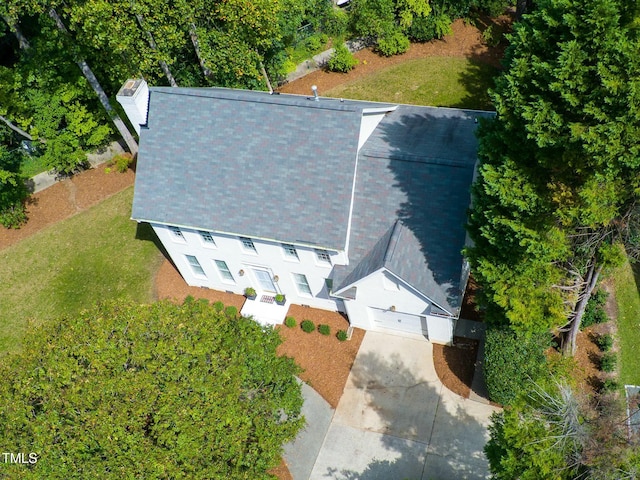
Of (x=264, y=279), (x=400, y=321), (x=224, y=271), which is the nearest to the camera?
(x=400, y=321)

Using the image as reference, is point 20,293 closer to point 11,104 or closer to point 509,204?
point 11,104

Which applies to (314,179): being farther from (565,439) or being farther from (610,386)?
(610,386)

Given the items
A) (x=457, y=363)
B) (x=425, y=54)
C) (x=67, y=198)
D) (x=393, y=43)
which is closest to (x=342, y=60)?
(x=393, y=43)

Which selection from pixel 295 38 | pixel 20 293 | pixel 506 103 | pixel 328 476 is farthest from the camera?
pixel 295 38

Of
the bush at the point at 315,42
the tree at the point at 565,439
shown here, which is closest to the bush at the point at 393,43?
the bush at the point at 315,42

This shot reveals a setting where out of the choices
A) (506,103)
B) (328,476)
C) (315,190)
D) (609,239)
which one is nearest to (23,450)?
(328,476)

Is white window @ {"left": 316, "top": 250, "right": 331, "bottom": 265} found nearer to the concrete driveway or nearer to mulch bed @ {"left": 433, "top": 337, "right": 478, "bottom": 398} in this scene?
the concrete driveway
